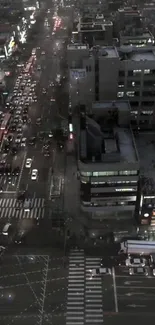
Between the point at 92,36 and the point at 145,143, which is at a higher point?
the point at 92,36

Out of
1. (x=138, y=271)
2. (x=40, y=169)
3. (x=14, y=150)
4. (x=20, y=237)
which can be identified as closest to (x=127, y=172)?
(x=138, y=271)

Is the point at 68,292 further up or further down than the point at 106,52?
further down

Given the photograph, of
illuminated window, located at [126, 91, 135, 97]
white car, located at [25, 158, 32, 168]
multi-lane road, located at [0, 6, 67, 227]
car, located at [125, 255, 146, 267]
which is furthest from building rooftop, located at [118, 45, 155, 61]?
car, located at [125, 255, 146, 267]

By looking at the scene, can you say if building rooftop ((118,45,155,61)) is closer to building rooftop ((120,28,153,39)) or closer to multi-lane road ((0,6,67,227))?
multi-lane road ((0,6,67,227))

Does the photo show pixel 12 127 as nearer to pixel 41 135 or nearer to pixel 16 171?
pixel 41 135

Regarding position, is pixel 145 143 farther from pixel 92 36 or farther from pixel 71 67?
pixel 92 36

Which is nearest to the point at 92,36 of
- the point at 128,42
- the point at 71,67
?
the point at 128,42
